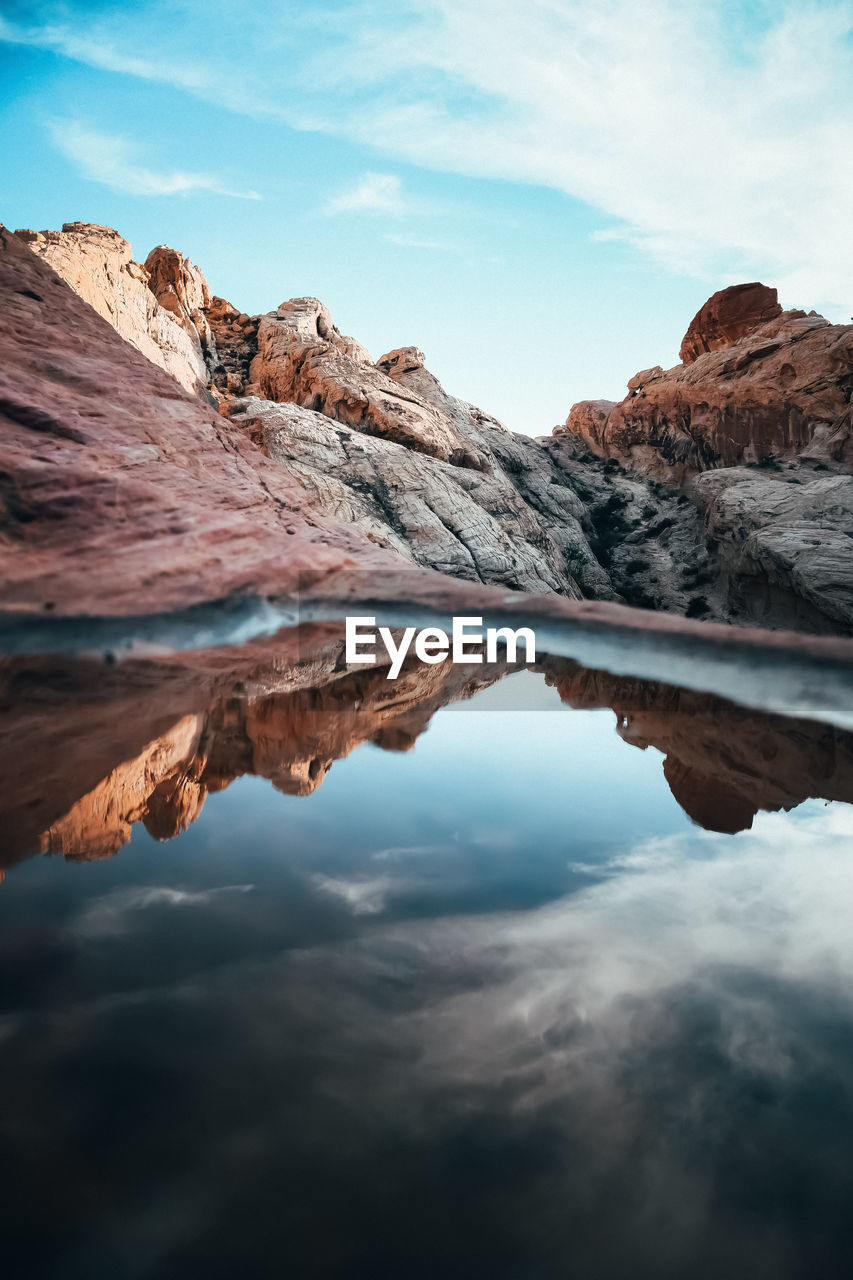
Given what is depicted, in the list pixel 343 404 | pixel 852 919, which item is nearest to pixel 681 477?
pixel 343 404

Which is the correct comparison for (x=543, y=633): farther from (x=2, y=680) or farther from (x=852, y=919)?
(x=2, y=680)

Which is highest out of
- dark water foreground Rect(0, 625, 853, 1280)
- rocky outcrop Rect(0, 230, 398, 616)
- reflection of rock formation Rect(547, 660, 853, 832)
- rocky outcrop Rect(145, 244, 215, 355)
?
rocky outcrop Rect(145, 244, 215, 355)

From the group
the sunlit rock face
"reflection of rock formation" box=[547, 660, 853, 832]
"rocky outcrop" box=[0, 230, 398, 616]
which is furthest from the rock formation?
"rocky outcrop" box=[0, 230, 398, 616]

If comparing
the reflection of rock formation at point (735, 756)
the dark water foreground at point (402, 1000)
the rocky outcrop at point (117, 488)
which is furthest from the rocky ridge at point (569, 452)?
the dark water foreground at point (402, 1000)

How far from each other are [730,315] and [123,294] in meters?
23.2

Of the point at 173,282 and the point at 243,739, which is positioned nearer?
the point at 243,739

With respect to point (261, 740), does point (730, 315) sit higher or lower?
higher

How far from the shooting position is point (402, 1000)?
8.14 feet

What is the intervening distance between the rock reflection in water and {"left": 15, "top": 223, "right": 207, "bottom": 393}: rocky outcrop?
1395cm

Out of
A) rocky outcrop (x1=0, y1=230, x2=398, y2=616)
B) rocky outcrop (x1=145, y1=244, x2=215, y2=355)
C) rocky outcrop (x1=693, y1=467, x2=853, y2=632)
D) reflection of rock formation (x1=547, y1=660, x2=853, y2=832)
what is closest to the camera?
reflection of rock formation (x1=547, y1=660, x2=853, y2=832)
